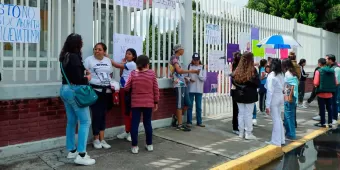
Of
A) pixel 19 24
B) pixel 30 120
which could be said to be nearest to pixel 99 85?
pixel 30 120

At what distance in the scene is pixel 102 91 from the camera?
203 inches

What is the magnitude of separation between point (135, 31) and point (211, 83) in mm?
2751

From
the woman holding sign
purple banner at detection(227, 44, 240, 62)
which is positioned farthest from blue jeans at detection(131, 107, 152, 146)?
purple banner at detection(227, 44, 240, 62)

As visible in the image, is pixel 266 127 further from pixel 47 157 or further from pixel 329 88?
pixel 47 157

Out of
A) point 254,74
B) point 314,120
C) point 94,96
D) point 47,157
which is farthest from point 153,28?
point 314,120

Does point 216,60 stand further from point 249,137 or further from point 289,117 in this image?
point 249,137

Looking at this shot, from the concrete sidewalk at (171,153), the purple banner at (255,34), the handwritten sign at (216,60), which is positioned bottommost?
the concrete sidewalk at (171,153)

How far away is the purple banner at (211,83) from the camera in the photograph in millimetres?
8109

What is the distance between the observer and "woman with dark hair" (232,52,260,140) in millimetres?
6137

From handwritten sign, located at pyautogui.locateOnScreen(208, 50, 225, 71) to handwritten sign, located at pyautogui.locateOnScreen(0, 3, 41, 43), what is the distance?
14.6ft

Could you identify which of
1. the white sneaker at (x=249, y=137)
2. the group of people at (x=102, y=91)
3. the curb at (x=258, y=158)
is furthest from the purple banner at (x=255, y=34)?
the white sneaker at (x=249, y=137)

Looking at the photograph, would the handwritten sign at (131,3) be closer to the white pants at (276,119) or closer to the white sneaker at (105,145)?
the white sneaker at (105,145)

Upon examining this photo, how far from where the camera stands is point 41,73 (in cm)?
512

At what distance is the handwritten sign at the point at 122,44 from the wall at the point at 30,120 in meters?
1.40
